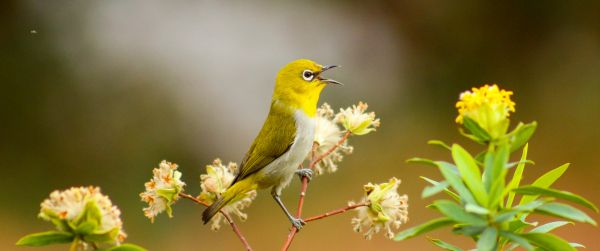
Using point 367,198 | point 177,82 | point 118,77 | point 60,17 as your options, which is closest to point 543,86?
point 177,82

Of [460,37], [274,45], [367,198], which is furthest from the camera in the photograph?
[460,37]

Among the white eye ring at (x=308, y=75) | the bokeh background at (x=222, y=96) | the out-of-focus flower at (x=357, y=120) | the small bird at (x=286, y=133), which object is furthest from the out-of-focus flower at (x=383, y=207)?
the bokeh background at (x=222, y=96)

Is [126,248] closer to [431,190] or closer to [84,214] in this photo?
[84,214]

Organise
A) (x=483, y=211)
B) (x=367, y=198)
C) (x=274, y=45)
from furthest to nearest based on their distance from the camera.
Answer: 1. (x=274, y=45)
2. (x=367, y=198)
3. (x=483, y=211)

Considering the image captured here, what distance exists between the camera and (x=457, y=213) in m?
0.78

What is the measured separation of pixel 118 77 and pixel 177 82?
1.08 ft

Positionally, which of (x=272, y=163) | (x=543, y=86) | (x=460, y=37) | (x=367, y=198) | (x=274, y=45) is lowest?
(x=367, y=198)

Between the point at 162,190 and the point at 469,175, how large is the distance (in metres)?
0.48

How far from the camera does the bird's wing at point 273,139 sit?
5.44ft

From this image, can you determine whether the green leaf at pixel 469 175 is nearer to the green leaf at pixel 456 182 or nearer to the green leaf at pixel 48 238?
the green leaf at pixel 456 182

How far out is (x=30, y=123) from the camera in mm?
4055

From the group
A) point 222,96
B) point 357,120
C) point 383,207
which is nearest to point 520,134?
point 383,207

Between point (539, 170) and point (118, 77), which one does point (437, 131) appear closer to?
point (539, 170)

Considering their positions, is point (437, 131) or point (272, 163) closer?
point (272, 163)
